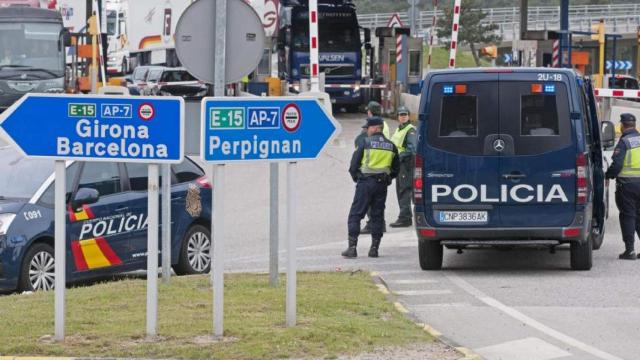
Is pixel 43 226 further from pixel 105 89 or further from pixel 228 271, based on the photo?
pixel 228 271

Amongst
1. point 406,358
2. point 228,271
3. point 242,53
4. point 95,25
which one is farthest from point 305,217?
point 95,25

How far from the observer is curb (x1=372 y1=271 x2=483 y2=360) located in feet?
29.2

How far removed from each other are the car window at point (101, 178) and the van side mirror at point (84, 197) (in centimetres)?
11

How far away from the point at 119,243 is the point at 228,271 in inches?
63.5

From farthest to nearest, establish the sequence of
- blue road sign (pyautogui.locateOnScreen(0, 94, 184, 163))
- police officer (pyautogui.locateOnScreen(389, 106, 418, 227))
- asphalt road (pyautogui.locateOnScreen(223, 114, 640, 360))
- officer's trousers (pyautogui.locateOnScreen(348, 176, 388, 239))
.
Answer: police officer (pyautogui.locateOnScreen(389, 106, 418, 227)), officer's trousers (pyautogui.locateOnScreen(348, 176, 388, 239)), asphalt road (pyautogui.locateOnScreen(223, 114, 640, 360)), blue road sign (pyautogui.locateOnScreen(0, 94, 184, 163))

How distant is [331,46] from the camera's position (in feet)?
139

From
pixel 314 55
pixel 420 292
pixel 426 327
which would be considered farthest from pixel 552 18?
pixel 426 327

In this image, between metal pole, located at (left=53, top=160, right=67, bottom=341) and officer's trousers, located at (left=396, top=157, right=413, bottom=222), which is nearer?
metal pole, located at (left=53, top=160, right=67, bottom=341)

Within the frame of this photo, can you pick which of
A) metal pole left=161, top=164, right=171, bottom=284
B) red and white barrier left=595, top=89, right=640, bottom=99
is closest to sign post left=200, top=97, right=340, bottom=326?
metal pole left=161, top=164, right=171, bottom=284

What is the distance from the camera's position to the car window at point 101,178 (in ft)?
43.5

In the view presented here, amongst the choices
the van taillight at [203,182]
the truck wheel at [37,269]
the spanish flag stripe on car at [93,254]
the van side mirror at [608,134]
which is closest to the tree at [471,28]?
the van side mirror at [608,134]

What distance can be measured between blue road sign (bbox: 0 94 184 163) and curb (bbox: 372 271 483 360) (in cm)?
241

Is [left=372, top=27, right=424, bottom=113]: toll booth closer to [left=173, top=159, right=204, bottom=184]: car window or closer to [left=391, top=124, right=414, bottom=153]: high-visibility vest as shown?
[left=391, top=124, right=414, bottom=153]: high-visibility vest

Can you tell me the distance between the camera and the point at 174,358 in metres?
8.45
